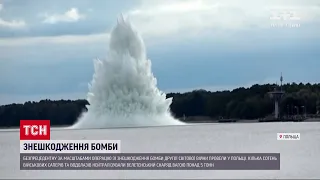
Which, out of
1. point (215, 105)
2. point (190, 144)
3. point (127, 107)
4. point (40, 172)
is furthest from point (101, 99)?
point (40, 172)

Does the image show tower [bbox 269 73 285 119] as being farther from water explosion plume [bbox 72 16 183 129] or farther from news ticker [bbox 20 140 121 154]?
water explosion plume [bbox 72 16 183 129]

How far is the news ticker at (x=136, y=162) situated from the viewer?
263 inches

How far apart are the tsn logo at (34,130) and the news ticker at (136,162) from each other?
7.7 inches

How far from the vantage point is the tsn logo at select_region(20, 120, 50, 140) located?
22.3ft

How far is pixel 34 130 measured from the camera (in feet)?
22.6

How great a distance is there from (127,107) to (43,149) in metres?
12.8

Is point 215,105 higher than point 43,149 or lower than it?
higher

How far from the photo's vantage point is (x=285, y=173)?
7.58 metres

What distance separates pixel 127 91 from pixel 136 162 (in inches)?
513

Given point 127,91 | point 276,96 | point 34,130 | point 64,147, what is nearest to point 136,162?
point 64,147

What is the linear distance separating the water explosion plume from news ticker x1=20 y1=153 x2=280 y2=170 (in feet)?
33.5

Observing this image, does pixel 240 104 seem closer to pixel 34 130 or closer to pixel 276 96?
pixel 276 96

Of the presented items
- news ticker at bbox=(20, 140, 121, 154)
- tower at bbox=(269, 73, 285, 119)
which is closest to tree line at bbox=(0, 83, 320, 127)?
tower at bbox=(269, 73, 285, 119)

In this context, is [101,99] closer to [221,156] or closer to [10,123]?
[10,123]
